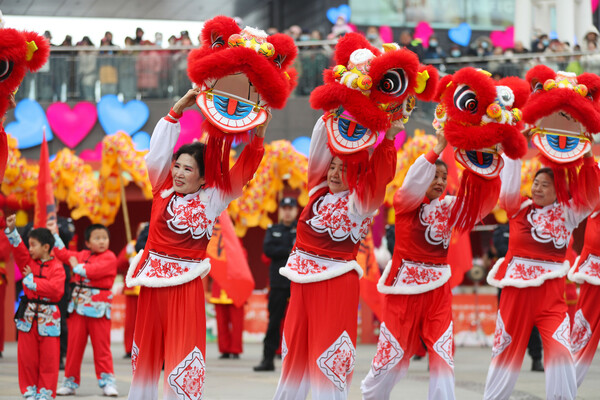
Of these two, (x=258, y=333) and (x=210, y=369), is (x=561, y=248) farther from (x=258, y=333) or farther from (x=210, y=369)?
(x=258, y=333)

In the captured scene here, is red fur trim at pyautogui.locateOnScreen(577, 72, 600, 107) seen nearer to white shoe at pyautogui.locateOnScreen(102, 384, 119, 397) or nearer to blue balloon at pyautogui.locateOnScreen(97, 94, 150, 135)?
white shoe at pyautogui.locateOnScreen(102, 384, 119, 397)

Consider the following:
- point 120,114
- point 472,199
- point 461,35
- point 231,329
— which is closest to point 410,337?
point 472,199

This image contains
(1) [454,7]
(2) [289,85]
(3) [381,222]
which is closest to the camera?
(2) [289,85]

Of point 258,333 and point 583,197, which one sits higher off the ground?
point 583,197

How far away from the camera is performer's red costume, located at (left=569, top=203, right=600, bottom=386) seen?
7.02 metres

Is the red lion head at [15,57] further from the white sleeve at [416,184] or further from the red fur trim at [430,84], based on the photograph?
the white sleeve at [416,184]

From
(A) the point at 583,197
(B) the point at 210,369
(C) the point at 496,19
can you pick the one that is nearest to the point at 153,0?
(C) the point at 496,19

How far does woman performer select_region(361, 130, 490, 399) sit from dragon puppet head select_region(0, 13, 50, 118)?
7.55ft

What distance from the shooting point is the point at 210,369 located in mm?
9586

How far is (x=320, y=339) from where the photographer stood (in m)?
5.32

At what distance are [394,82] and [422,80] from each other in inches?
7.8

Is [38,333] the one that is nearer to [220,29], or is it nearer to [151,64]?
[220,29]

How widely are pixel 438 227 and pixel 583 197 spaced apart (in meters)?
1.23

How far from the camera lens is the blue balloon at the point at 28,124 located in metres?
14.6
